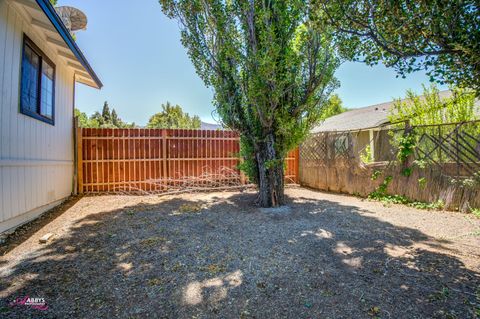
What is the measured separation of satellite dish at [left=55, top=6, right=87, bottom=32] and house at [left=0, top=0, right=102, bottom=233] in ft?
6.36

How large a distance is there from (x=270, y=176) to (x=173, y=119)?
21.3 meters

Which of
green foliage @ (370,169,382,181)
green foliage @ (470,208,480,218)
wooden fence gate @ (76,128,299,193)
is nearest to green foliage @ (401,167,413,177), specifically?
green foliage @ (370,169,382,181)

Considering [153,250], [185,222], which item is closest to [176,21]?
[185,222]

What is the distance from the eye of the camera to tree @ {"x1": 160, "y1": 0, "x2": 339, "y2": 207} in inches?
184

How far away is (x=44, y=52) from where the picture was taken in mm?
4820

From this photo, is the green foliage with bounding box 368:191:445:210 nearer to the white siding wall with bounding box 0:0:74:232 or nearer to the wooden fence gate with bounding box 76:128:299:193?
the wooden fence gate with bounding box 76:128:299:193

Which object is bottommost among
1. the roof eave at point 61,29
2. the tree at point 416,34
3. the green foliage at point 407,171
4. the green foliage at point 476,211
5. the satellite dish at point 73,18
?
the green foliage at point 476,211

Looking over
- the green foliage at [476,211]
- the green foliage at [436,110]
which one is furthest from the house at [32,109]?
the green foliage at [436,110]

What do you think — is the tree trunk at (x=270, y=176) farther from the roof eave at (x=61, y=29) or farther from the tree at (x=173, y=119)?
the tree at (x=173, y=119)

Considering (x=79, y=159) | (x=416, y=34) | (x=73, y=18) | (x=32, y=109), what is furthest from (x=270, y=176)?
(x=73, y=18)

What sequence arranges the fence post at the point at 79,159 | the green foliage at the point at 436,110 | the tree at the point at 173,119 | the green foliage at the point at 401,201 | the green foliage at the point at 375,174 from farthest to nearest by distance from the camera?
the tree at the point at 173,119
the fence post at the point at 79,159
the green foliage at the point at 436,110
the green foliage at the point at 375,174
the green foliage at the point at 401,201

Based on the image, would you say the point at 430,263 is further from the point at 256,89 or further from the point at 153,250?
the point at 256,89

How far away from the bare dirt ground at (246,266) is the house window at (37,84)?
2.06m

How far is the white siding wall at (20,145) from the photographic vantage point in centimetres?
345
